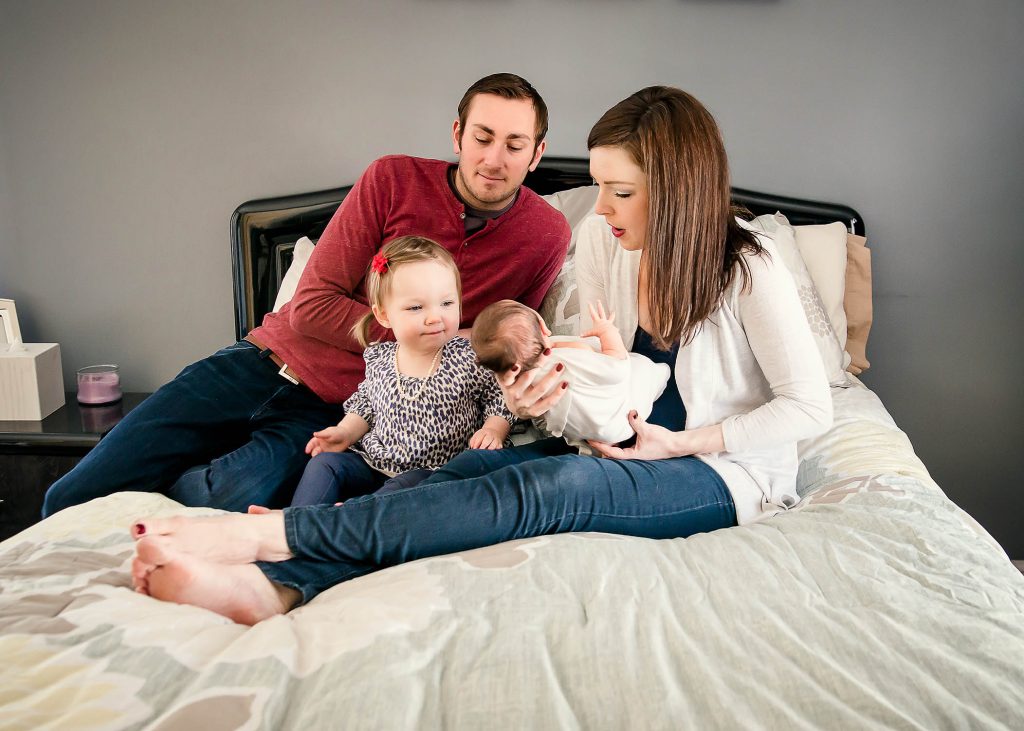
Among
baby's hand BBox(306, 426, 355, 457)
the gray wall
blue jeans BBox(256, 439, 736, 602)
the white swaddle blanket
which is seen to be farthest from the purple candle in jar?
the white swaddle blanket

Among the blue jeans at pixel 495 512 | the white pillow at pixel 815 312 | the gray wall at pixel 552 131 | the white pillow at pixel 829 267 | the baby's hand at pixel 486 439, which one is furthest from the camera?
the gray wall at pixel 552 131

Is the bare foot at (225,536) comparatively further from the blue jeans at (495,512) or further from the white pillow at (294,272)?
the white pillow at (294,272)

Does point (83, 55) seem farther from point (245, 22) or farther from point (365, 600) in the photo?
point (365, 600)

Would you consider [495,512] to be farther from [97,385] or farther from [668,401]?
[97,385]

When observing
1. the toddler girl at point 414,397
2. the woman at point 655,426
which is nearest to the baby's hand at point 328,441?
the toddler girl at point 414,397

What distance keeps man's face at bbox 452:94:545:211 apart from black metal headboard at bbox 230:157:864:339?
60 cm

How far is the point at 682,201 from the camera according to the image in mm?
1439

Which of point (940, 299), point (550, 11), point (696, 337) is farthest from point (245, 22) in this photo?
point (940, 299)

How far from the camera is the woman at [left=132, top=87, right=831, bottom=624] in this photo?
4.12ft

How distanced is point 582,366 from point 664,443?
0.21m

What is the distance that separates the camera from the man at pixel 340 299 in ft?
5.92

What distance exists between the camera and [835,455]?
Answer: 174 cm

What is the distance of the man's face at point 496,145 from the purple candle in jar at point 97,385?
136 centimetres

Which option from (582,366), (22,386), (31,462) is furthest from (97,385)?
(582,366)
